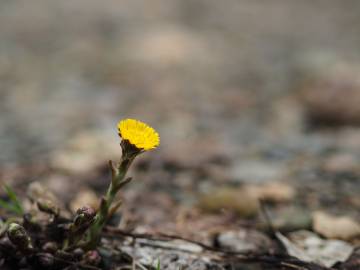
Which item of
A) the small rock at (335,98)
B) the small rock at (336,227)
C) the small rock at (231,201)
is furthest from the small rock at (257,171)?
the small rock at (335,98)

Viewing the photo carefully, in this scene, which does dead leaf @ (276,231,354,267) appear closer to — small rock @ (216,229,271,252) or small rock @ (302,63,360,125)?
small rock @ (216,229,271,252)

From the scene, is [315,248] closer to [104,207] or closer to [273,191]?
[273,191]

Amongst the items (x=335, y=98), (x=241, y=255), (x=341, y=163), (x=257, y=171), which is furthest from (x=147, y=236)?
(x=335, y=98)

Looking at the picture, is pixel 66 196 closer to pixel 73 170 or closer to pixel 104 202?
pixel 73 170

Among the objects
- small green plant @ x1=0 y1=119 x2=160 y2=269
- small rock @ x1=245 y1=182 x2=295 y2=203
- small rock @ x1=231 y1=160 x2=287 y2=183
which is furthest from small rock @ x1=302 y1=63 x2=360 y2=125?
small green plant @ x1=0 y1=119 x2=160 y2=269

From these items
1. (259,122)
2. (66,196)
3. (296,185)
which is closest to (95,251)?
(66,196)

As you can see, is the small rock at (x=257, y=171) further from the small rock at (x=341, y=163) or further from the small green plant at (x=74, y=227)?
the small green plant at (x=74, y=227)
